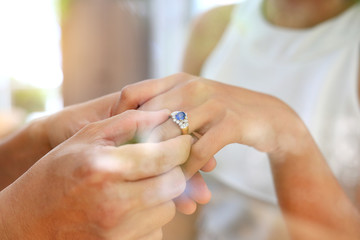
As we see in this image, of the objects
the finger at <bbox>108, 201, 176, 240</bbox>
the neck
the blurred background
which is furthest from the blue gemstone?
the blurred background

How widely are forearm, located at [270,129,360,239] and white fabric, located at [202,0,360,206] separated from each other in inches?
2.2

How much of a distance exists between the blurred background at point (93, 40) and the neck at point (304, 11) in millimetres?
334

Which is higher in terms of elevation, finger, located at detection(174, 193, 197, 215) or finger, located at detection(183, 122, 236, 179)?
finger, located at detection(183, 122, 236, 179)

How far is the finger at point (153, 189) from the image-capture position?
0.30 meters

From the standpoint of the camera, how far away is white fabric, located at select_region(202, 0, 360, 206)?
0.63 m

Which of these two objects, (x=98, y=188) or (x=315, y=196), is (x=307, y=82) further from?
(x=98, y=188)

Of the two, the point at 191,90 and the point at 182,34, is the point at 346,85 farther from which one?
the point at 182,34

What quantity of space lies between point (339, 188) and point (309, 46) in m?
0.32

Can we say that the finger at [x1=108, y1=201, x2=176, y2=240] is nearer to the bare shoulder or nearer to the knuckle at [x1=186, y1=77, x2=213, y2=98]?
the knuckle at [x1=186, y1=77, x2=213, y2=98]

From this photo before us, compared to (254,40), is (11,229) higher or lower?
lower

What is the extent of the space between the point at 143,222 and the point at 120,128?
97mm

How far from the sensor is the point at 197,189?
411 mm

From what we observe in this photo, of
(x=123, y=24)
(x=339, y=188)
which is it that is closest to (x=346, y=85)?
(x=339, y=188)

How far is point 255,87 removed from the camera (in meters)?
0.73
